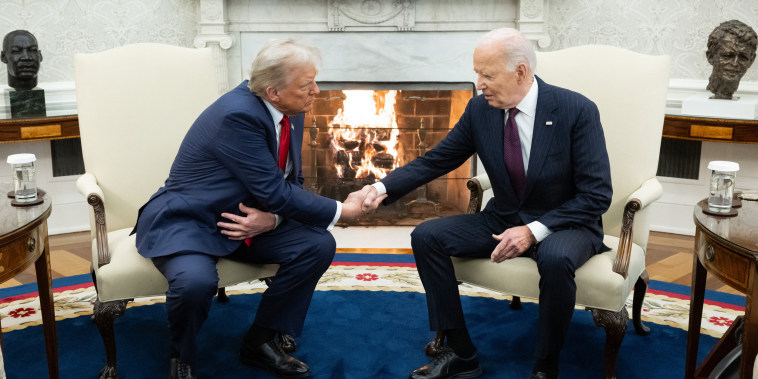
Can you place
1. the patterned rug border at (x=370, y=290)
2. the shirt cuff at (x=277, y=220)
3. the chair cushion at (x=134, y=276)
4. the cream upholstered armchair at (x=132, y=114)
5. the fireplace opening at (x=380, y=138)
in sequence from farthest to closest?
the fireplace opening at (x=380, y=138), the patterned rug border at (x=370, y=290), the cream upholstered armchair at (x=132, y=114), the shirt cuff at (x=277, y=220), the chair cushion at (x=134, y=276)

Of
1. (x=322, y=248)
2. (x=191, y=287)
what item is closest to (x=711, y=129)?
(x=322, y=248)

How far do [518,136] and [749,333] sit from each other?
3.21 feet

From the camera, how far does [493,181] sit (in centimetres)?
258

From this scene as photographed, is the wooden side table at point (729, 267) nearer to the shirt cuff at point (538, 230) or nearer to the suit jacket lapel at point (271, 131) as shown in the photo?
the shirt cuff at point (538, 230)

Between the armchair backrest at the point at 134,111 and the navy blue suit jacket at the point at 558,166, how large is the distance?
1201 mm

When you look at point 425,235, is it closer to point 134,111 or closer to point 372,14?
point 134,111

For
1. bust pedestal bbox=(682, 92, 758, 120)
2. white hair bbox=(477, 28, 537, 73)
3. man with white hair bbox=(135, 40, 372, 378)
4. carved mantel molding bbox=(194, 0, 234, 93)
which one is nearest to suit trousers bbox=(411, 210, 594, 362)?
man with white hair bbox=(135, 40, 372, 378)

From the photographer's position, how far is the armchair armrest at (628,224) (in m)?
2.34

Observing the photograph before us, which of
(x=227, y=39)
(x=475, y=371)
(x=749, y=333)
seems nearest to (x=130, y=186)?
(x=475, y=371)

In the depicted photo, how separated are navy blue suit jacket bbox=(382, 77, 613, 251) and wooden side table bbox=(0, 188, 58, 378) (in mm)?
1477

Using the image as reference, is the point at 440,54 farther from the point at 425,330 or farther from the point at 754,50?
the point at 425,330

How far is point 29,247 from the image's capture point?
2.08 meters

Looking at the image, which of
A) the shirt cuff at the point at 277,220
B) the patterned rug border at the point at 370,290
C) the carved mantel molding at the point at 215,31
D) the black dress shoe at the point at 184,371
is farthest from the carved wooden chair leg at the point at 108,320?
the carved mantel molding at the point at 215,31

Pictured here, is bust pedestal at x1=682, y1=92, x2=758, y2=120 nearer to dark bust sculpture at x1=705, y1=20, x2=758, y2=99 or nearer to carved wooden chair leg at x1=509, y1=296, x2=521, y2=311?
dark bust sculpture at x1=705, y1=20, x2=758, y2=99
